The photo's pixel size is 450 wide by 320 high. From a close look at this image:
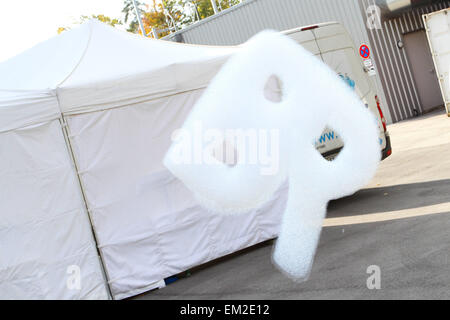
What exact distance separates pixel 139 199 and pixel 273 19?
45.4 feet

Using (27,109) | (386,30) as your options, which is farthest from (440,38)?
(27,109)

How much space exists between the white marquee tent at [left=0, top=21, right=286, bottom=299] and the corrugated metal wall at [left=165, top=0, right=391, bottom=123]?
39.5ft

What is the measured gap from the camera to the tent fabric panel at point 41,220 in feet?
18.8

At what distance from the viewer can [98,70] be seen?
20.5ft

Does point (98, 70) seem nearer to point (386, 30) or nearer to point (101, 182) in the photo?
point (101, 182)

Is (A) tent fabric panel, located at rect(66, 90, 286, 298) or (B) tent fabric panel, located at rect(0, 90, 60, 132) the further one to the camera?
(A) tent fabric panel, located at rect(66, 90, 286, 298)

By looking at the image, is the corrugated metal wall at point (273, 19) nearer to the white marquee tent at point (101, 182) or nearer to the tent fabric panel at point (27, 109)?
the white marquee tent at point (101, 182)

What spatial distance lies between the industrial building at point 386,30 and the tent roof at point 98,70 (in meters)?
11.7

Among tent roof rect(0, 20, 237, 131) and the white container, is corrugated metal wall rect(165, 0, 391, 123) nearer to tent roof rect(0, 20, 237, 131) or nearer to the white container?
the white container

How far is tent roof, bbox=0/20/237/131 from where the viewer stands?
232 inches

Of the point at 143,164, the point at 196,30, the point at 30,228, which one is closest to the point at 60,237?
the point at 30,228

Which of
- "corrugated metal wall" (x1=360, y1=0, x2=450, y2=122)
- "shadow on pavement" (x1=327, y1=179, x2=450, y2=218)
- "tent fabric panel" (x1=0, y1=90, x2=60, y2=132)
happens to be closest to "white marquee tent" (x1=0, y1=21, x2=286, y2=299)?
"tent fabric panel" (x1=0, y1=90, x2=60, y2=132)

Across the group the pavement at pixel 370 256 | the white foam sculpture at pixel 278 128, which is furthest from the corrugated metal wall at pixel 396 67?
the white foam sculpture at pixel 278 128
